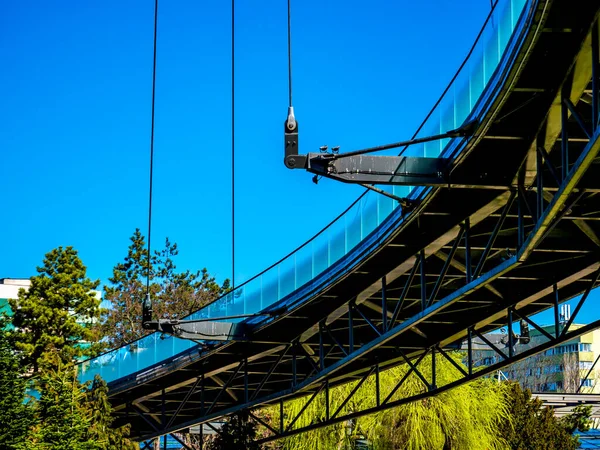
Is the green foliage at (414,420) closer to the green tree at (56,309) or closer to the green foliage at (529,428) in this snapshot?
the green foliage at (529,428)

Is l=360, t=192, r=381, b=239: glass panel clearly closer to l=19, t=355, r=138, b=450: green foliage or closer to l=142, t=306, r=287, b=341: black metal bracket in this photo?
l=142, t=306, r=287, b=341: black metal bracket

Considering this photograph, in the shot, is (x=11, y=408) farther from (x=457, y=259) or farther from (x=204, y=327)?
(x=457, y=259)

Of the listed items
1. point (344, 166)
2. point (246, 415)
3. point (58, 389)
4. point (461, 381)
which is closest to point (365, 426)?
point (246, 415)

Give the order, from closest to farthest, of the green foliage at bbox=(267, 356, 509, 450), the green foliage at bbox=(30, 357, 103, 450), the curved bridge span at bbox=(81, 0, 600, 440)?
the curved bridge span at bbox=(81, 0, 600, 440)
the green foliage at bbox=(30, 357, 103, 450)
the green foliage at bbox=(267, 356, 509, 450)

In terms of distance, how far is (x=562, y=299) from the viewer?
27438 millimetres

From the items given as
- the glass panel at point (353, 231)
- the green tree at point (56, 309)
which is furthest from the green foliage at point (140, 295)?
the glass panel at point (353, 231)

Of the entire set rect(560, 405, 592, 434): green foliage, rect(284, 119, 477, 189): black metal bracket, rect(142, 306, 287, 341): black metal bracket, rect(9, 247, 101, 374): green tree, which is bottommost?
rect(284, 119, 477, 189): black metal bracket

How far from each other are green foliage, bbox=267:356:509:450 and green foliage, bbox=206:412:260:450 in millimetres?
6214

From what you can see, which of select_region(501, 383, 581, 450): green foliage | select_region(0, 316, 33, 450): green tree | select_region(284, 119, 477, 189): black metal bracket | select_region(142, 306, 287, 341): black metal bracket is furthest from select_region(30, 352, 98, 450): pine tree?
select_region(501, 383, 581, 450): green foliage

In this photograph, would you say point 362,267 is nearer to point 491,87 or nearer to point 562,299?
point 562,299

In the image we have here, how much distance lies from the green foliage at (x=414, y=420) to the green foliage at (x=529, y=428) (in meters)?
1.40

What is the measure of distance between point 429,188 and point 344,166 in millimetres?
3343

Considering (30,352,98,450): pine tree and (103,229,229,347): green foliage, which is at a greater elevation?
(103,229,229,347): green foliage

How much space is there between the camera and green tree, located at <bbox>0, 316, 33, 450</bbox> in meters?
35.1
